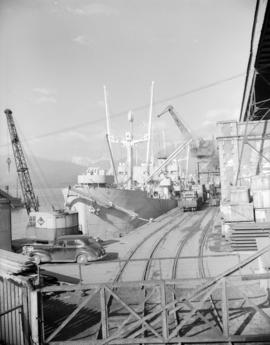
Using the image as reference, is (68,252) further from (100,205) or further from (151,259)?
(100,205)

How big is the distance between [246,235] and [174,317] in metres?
11.3

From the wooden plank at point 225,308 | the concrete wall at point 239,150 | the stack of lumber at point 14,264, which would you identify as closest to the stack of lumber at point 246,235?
the concrete wall at point 239,150

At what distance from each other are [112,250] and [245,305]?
13.2 metres

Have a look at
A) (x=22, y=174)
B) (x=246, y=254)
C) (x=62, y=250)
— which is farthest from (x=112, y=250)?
(x=22, y=174)

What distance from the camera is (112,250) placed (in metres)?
21.0

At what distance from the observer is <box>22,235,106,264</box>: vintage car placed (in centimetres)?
1683

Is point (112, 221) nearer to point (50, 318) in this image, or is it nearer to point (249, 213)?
point (249, 213)

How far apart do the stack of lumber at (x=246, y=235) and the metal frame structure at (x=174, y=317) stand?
8.35 meters

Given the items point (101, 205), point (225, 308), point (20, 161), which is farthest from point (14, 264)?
point (20, 161)

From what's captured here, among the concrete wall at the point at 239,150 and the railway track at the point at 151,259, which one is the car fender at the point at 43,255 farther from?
the concrete wall at the point at 239,150

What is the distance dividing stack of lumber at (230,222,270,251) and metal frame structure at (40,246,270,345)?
8350mm

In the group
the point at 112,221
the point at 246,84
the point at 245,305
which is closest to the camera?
the point at 245,305

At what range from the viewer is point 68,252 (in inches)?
668

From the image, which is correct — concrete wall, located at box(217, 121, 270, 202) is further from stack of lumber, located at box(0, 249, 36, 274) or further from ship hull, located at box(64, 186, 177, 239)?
stack of lumber, located at box(0, 249, 36, 274)
